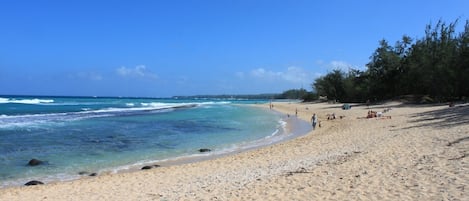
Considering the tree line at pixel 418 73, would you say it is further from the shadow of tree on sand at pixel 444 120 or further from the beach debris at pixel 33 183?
the beach debris at pixel 33 183

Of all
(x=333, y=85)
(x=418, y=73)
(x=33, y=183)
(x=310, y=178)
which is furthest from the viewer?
(x=333, y=85)

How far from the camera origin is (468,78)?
41.7 m

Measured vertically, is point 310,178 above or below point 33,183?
above

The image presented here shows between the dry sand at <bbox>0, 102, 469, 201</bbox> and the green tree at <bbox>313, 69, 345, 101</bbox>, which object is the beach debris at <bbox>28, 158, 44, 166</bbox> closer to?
the dry sand at <bbox>0, 102, 469, 201</bbox>

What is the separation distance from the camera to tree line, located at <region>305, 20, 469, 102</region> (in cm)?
4409

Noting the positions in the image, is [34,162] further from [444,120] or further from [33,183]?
[444,120]

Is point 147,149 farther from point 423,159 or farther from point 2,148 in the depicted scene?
point 423,159

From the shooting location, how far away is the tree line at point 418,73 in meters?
44.1

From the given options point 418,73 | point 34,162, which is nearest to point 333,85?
point 418,73

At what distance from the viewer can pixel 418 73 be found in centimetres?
5009

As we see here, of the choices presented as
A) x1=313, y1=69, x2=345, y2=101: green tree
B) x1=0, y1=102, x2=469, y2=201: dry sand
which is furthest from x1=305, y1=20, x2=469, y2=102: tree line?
x1=0, y1=102, x2=469, y2=201: dry sand

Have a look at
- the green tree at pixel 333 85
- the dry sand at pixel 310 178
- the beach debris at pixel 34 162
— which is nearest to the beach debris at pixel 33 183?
the dry sand at pixel 310 178

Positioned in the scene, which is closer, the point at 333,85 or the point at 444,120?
the point at 444,120

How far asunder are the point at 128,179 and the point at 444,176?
27.1 feet
